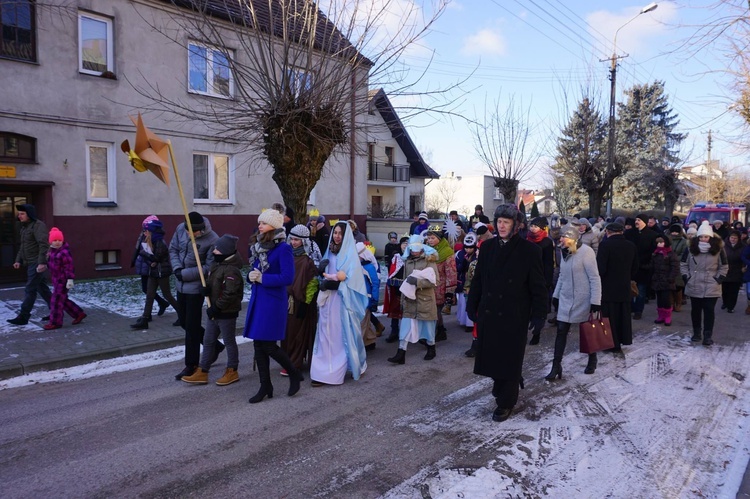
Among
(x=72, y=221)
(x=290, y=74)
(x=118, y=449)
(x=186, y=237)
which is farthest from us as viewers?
(x=72, y=221)

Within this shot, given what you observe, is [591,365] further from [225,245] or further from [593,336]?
[225,245]

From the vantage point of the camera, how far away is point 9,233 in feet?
41.5

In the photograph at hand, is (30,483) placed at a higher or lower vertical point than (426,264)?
lower

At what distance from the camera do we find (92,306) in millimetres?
10070

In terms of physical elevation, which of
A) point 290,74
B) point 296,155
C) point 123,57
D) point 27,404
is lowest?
point 27,404

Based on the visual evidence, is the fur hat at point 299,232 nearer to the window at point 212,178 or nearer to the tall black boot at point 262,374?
the tall black boot at point 262,374

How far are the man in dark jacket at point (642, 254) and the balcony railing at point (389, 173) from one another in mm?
21471

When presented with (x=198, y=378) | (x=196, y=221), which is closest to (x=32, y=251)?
(x=196, y=221)

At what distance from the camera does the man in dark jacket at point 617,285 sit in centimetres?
739

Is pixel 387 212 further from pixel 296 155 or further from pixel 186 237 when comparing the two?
pixel 186 237

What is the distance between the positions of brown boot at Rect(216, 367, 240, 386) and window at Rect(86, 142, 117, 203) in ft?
31.9

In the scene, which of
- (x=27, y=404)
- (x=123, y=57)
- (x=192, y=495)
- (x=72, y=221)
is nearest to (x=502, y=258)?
(x=192, y=495)

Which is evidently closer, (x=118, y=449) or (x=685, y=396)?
(x=118, y=449)

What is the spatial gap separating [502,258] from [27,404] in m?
5.00
